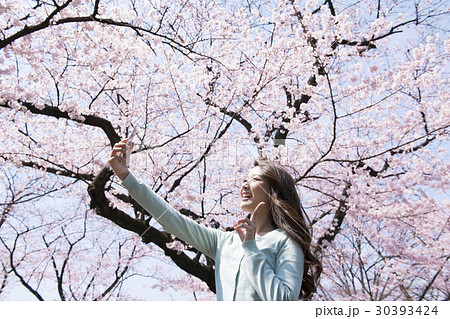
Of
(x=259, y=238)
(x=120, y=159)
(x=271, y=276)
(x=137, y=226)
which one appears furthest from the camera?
(x=137, y=226)

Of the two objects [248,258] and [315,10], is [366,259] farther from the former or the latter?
[248,258]

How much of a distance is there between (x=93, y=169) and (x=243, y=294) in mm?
4734

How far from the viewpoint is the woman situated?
1.47 m

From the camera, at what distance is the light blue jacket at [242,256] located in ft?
4.74

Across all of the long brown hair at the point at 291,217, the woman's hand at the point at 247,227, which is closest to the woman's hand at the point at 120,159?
the woman's hand at the point at 247,227

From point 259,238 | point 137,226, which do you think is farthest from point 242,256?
point 137,226

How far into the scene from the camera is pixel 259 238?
1753 mm

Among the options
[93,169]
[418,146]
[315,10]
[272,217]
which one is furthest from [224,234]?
[315,10]

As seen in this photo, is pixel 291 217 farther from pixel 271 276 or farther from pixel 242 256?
pixel 271 276

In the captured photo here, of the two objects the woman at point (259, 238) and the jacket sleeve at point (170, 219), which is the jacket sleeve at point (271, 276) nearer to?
the woman at point (259, 238)

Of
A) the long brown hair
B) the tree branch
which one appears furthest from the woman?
the tree branch

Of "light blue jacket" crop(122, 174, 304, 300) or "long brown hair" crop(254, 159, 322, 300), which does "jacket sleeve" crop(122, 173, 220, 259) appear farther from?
"long brown hair" crop(254, 159, 322, 300)

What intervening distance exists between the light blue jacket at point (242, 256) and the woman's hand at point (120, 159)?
0.11 ft

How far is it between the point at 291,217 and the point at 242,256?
27 cm
